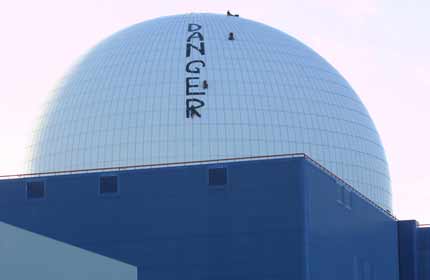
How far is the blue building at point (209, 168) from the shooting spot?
161 feet

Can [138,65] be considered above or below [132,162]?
above

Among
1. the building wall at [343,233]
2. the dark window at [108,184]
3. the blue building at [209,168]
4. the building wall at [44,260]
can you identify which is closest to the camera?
the building wall at [44,260]

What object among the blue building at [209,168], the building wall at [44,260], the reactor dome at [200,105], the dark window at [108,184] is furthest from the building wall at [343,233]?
the building wall at [44,260]

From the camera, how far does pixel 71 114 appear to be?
63719 mm

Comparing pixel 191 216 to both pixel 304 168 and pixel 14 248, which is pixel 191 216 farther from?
pixel 14 248

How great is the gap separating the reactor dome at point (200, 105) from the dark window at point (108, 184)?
25.9 feet

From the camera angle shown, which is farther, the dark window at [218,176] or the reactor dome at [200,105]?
the reactor dome at [200,105]

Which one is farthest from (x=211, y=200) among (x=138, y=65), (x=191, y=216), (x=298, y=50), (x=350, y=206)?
(x=298, y=50)

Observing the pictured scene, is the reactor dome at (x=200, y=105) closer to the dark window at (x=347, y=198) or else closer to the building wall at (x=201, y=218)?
the dark window at (x=347, y=198)

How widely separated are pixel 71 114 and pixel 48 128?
6.21 ft

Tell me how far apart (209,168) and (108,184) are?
4.75 metres

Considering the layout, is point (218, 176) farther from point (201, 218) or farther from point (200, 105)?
point (200, 105)

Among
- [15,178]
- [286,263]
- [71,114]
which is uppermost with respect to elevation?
[71,114]

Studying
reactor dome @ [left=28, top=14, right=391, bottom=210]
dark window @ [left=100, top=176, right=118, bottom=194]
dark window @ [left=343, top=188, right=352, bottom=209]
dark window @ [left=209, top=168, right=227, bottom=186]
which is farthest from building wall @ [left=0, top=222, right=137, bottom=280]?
reactor dome @ [left=28, top=14, right=391, bottom=210]
